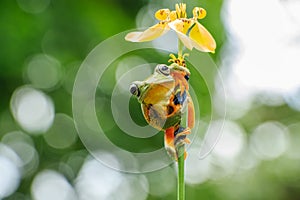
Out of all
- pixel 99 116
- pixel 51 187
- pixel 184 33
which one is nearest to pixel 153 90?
pixel 184 33

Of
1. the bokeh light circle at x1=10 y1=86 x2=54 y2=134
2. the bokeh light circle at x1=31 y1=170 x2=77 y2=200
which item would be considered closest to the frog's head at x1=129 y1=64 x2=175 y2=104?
the bokeh light circle at x1=10 y1=86 x2=54 y2=134

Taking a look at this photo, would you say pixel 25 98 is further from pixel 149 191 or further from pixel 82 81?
pixel 149 191

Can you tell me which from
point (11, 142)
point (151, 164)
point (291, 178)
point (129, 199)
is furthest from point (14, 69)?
point (291, 178)

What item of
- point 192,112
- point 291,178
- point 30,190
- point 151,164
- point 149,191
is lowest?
point 291,178

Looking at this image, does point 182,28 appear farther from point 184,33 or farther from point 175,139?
point 175,139

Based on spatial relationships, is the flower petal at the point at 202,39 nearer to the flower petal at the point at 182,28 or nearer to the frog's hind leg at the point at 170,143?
the flower petal at the point at 182,28

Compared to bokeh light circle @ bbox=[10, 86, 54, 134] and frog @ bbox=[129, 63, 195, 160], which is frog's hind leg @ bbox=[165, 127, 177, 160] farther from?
bokeh light circle @ bbox=[10, 86, 54, 134]
